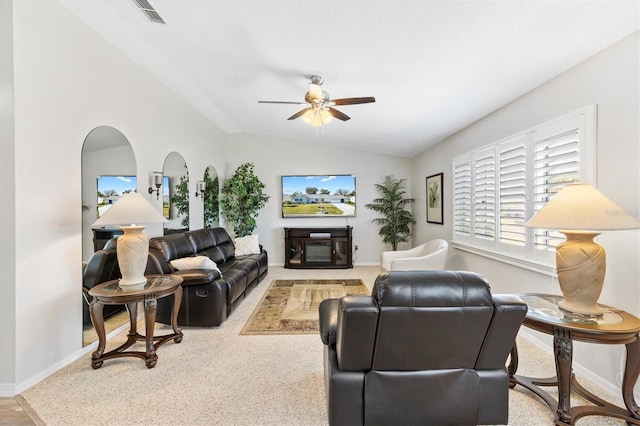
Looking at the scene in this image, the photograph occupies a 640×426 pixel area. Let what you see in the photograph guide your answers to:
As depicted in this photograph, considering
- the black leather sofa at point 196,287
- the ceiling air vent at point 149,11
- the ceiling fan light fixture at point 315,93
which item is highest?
the ceiling air vent at point 149,11

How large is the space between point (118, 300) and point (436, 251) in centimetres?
384

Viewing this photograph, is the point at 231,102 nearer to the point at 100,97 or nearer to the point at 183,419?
the point at 100,97

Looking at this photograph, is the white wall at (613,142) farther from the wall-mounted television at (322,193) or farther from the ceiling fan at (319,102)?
the wall-mounted television at (322,193)

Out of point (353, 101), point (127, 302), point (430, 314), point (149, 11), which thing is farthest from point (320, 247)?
point (430, 314)

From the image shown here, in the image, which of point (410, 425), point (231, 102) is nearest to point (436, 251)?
point (410, 425)

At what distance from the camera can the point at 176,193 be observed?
4660mm

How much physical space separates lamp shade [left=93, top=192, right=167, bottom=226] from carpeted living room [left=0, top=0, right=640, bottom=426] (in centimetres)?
8

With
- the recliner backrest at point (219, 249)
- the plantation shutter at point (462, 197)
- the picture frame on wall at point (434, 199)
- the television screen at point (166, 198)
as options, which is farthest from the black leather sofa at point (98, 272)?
the picture frame on wall at point (434, 199)

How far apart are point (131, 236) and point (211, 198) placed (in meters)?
3.60

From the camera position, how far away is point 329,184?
689cm

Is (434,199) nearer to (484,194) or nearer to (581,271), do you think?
(484,194)

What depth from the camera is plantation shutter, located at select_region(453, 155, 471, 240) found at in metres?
4.28

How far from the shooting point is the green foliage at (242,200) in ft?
21.2

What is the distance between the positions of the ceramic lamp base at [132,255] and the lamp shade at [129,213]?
5.1 inches
